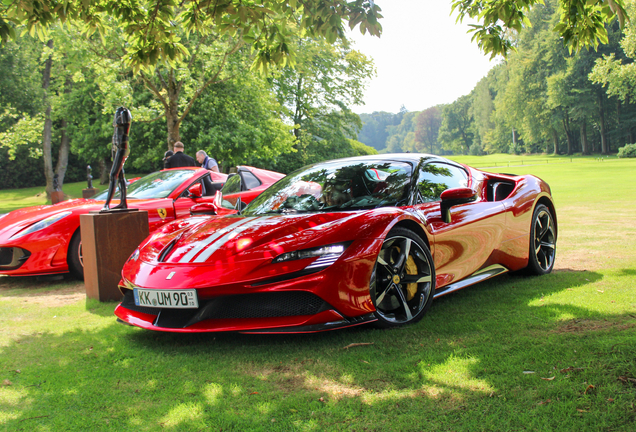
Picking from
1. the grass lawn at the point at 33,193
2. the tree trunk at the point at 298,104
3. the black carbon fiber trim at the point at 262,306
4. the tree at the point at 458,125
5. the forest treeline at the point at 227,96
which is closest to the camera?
the black carbon fiber trim at the point at 262,306

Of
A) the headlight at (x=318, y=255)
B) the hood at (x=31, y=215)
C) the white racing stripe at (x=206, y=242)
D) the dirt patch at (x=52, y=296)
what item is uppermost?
the hood at (x=31, y=215)

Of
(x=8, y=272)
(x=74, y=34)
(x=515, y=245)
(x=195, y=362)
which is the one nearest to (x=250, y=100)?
(x=74, y=34)

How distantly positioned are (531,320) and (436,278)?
70cm

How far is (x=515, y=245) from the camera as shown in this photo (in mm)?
4922

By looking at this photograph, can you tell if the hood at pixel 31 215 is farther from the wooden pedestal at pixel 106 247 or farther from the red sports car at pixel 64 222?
the wooden pedestal at pixel 106 247

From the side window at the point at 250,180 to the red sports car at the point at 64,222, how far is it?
0.27 meters

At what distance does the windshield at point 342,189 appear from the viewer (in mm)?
3969

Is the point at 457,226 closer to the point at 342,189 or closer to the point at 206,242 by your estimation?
the point at 342,189

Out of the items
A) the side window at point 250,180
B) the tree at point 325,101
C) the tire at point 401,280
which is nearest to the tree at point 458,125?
the tree at point 325,101

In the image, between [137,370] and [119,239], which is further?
[119,239]

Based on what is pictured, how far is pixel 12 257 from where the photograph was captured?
5.89 metres

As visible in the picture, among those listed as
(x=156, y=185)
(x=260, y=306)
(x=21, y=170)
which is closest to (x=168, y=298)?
(x=260, y=306)

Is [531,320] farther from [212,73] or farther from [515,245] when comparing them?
[212,73]

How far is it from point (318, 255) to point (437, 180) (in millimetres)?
1687
